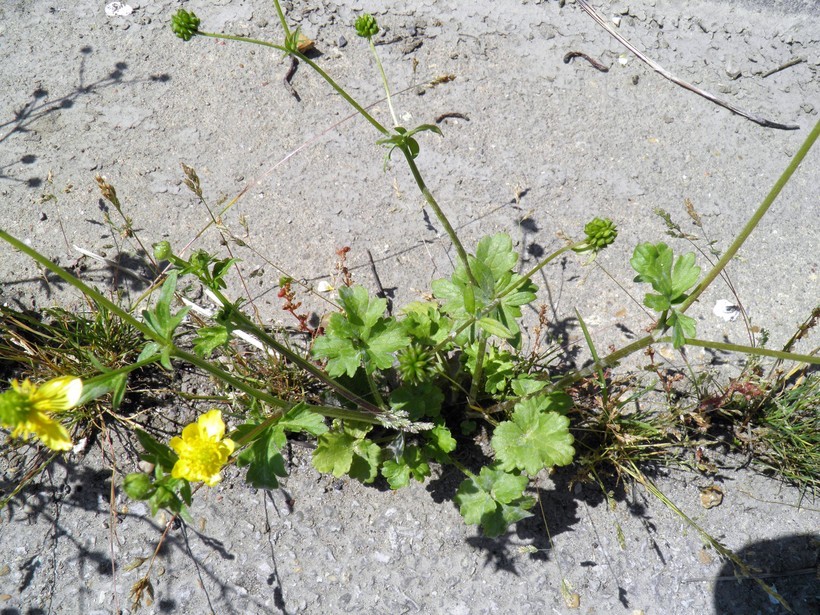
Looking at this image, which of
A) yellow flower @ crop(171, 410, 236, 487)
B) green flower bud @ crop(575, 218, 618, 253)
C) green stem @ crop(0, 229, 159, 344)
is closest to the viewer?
green stem @ crop(0, 229, 159, 344)

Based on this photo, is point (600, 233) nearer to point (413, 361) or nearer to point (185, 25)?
point (413, 361)

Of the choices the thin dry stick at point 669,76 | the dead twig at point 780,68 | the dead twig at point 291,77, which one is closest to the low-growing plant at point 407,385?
the dead twig at point 291,77

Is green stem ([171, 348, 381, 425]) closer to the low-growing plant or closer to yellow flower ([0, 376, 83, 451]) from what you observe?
the low-growing plant

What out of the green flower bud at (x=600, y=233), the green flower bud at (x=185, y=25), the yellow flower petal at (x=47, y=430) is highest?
the green flower bud at (x=185, y=25)

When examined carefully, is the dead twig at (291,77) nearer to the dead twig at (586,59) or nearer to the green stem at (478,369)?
the dead twig at (586,59)

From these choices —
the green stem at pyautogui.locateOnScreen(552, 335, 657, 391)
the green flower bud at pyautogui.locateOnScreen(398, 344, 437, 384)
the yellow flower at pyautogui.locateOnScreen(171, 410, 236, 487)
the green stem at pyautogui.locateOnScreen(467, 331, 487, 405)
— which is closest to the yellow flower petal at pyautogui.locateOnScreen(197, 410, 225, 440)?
the yellow flower at pyautogui.locateOnScreen(171, 410, 236, 487)

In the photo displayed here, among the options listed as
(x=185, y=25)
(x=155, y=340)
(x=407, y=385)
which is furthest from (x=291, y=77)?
(x=155, y=340)
